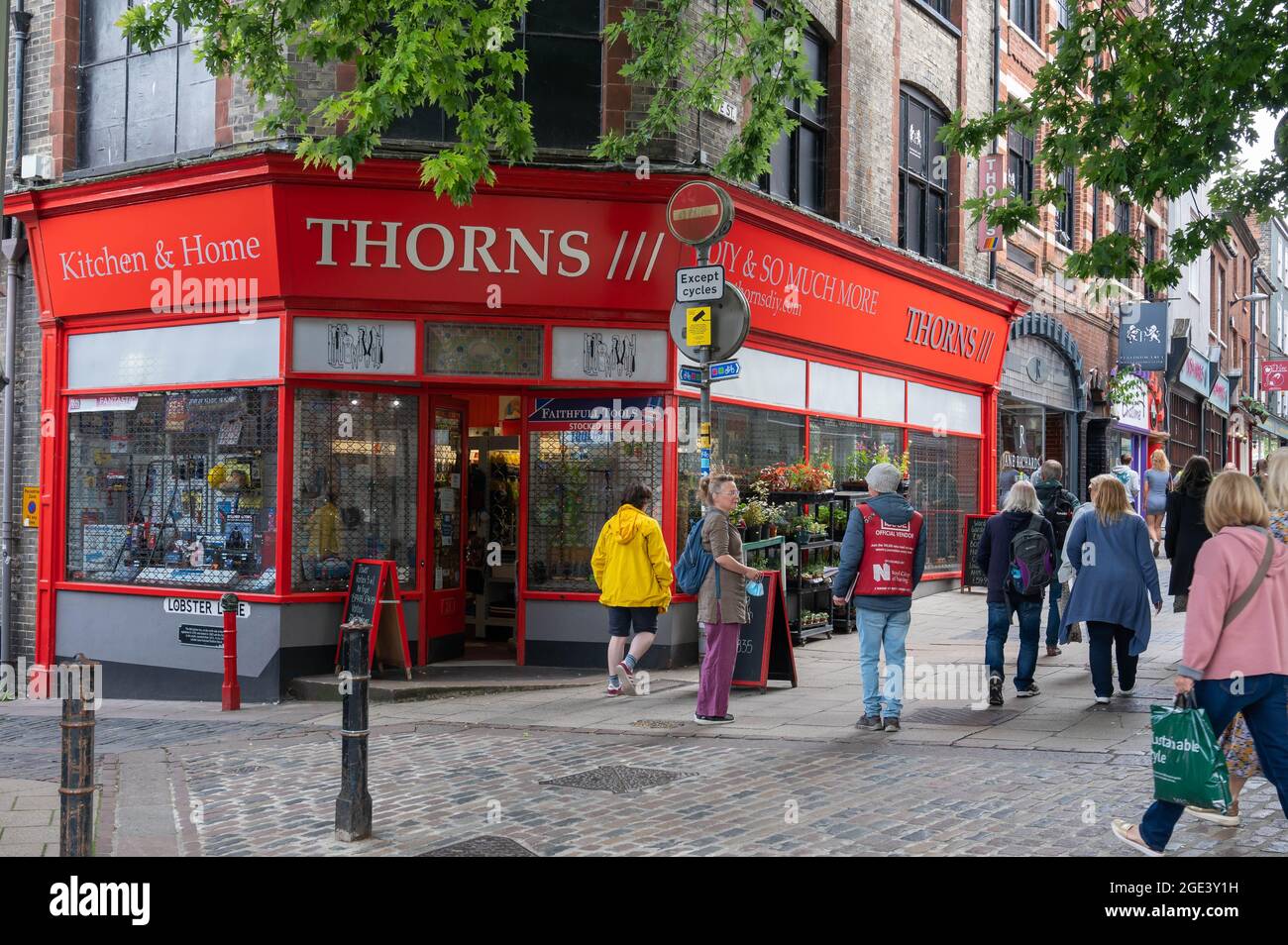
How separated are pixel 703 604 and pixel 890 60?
9.71m

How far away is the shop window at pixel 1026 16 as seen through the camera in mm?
20812

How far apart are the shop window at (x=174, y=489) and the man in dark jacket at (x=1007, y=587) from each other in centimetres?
650

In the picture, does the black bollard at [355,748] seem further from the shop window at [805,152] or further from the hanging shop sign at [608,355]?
the shop window at [805,152]

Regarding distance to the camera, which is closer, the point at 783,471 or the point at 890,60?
the point at 783,471

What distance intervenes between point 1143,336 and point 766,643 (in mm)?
17190

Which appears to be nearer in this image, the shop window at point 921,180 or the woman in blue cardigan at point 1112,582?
the woman in blue cardigan at point 1112,582

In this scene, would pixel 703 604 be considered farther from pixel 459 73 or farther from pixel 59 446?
pixel 59 446

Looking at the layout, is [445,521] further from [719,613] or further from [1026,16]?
[1026,16]

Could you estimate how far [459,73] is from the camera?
9.48 m

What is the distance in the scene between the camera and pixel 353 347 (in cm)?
1171

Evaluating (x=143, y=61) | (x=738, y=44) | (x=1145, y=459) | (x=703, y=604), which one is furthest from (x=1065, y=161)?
(x=1145, y=459)

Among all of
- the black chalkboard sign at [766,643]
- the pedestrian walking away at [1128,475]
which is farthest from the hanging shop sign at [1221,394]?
the black chalkboard sign at [766,643]

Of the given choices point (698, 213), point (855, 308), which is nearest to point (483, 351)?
point (698, 213)

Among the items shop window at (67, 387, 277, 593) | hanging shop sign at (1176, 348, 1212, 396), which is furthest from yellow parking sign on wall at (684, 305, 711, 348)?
hanging shop sign at (1176, 348, 1212, 396)
